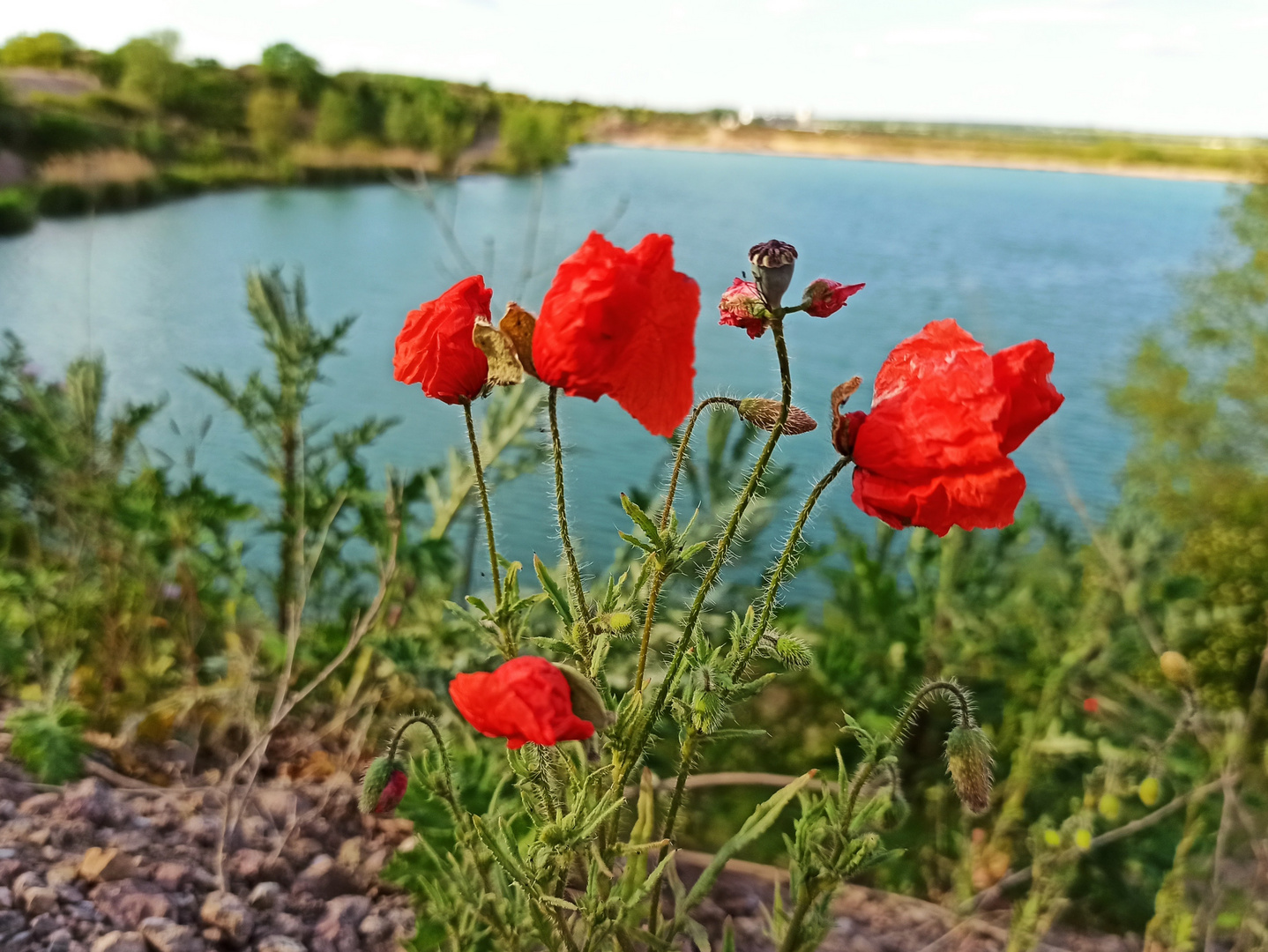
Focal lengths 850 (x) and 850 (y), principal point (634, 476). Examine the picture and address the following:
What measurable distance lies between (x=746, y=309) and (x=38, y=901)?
1.10 metres

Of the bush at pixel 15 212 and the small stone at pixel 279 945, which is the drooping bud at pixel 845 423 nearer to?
the small stone at pixel 279 945

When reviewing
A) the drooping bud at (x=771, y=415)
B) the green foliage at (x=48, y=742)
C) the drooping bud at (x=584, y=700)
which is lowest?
the green foliage at (x=48, y=742)

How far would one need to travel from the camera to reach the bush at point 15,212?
3.98 m

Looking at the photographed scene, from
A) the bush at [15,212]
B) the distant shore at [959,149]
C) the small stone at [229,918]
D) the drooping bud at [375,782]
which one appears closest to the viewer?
the drooping bud at [375,782]

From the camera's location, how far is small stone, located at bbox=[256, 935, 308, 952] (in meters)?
1.08

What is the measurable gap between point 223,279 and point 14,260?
852mm

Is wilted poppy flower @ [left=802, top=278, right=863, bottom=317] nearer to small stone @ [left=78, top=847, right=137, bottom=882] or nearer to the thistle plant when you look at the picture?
the thistle plant

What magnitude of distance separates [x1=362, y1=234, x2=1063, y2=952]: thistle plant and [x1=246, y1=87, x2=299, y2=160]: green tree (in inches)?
257

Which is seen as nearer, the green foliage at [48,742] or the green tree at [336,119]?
the green foliage at [48,742]

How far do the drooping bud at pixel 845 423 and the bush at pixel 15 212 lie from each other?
4.63 meters

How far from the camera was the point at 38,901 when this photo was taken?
102cm

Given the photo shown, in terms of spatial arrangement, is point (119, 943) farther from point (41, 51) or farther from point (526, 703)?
point (41, 51)

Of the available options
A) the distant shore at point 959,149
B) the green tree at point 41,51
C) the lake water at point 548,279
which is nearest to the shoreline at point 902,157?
the distant shore at point 959,149

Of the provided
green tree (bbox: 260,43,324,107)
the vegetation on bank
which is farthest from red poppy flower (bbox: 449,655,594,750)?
green tree (bbox: 260,43,324,107)
